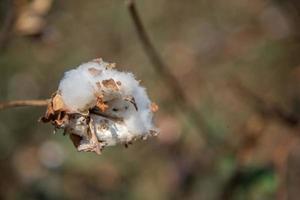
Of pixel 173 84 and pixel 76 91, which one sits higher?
pixel 173 84

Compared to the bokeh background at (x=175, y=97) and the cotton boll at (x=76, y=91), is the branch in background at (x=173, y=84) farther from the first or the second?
the cotton boll at (x=76, y=91)

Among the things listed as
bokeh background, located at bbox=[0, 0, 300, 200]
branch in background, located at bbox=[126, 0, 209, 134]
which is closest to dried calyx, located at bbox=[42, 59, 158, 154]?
branch in background, located at bbox=[126, 0, 209, 134]

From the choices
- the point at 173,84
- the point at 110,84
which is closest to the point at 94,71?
the point at 110,84

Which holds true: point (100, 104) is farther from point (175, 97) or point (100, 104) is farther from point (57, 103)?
point (175, 97)

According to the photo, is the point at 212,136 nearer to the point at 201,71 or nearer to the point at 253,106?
the point at 253,106

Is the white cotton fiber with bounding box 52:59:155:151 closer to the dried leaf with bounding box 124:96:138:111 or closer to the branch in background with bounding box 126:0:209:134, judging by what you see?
the dried leaf with bounding box 124:96:138:111

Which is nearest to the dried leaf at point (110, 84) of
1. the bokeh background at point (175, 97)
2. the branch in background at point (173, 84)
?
the branch in background at point (173, 84)

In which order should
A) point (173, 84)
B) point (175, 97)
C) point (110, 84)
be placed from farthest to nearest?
point (175, 97)
point (173, 84)
point (110, 84)
